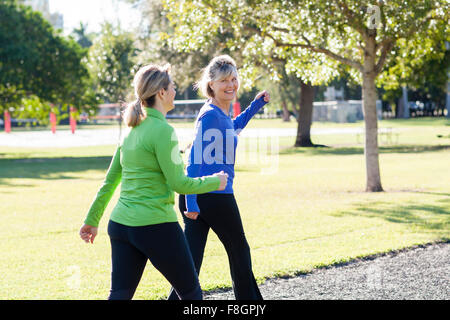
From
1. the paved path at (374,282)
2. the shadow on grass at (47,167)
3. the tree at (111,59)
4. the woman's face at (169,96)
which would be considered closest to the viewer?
the woman's face at (169,96)

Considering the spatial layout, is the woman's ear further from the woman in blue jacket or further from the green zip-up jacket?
the woman in blue jacket

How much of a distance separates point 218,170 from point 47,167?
70.1ft

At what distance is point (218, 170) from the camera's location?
5070 millimetres

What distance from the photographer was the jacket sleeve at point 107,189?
4449 mm

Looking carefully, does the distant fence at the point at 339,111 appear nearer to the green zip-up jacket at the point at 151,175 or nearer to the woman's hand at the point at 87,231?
the woman's hand at the point at 87,231

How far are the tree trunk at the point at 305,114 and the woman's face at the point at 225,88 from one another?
96.9 ft

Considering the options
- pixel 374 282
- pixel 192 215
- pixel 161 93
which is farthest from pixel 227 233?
pixel 374 282

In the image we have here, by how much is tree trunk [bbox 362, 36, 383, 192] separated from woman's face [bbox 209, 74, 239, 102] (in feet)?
33.9

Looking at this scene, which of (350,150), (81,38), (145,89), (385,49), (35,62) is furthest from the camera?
(81,38)

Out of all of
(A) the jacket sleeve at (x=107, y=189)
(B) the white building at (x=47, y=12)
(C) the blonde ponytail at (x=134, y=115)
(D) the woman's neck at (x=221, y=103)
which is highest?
(B) the white building at (x=47, y=12)

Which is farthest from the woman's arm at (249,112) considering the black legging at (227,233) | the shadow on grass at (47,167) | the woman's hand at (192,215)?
the shadow on grass at (47,167)

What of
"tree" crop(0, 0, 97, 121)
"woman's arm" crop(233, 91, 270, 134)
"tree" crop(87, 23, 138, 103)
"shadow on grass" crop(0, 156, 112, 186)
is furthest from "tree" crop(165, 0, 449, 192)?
"tree" crop(87, 23, 138, 103)

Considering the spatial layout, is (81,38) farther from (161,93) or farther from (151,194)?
(151,194)
